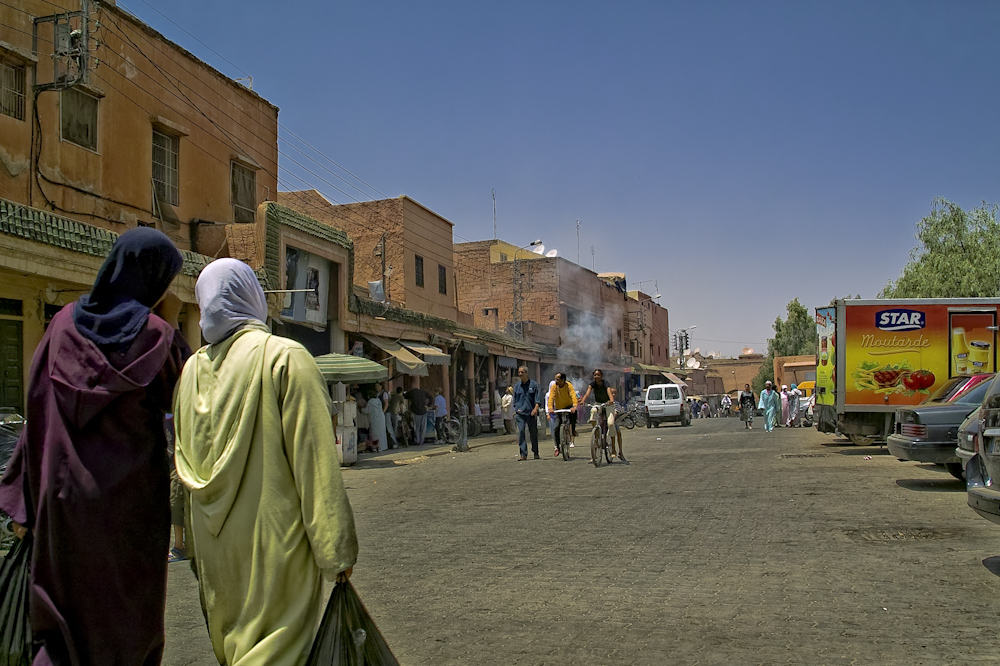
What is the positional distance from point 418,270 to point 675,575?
25.6m

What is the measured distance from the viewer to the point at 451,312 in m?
32.4

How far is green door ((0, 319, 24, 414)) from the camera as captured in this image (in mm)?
13125

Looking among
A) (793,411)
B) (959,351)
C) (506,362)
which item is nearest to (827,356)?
(959,351)

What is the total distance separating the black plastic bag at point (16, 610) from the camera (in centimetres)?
276

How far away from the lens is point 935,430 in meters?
10.5

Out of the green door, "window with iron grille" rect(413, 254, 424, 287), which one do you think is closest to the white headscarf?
the green door

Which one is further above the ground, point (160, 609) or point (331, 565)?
point (331, 565)

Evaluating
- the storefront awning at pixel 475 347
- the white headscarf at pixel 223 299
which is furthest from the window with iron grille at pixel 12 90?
the storefront awning at pixel 475 347

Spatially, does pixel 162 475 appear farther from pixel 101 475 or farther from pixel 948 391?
pixel 948 391

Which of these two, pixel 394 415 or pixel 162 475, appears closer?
pixel 162 475

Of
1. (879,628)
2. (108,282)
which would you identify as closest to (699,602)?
(879,628)

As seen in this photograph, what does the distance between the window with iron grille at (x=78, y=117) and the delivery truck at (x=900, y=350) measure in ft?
47.3

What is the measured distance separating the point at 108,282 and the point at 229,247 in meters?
16.0

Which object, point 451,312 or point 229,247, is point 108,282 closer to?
point 229,247
